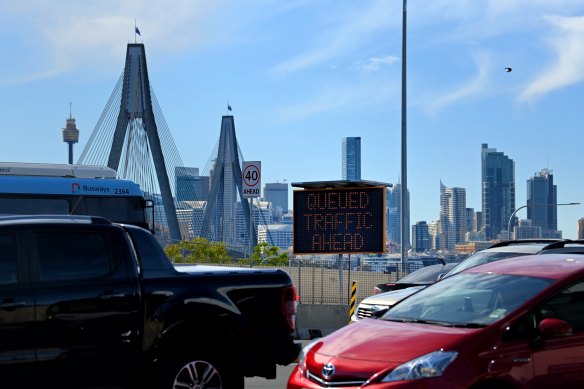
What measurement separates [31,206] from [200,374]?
14073 millimetres

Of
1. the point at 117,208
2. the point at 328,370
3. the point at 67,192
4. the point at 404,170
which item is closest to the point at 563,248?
the point at 328,370

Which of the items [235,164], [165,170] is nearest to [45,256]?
[165,170]

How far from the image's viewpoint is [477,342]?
7234mm

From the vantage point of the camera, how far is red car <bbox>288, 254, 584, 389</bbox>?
7121 millimetres

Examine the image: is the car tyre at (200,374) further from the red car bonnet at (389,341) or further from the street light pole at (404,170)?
the street light pole at (404,170)

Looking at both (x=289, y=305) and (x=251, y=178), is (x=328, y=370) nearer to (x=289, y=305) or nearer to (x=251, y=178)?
(x=289, y=305)

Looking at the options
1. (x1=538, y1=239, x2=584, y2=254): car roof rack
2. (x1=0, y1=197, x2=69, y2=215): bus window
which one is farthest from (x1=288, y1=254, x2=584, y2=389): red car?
(x1=0, y1=197, x2=69, y2=215): bus window

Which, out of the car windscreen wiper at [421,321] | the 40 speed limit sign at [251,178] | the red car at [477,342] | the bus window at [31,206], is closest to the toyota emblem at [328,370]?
the red car at [477,342]

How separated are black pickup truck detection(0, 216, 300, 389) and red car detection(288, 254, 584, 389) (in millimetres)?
1340

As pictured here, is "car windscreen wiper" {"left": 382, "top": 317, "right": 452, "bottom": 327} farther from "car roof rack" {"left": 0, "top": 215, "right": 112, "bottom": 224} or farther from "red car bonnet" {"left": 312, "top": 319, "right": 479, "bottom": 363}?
"car roof rack" {"left": 0, "top": 215, "right": 112, "bottom": 224}

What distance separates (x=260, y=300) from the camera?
9.48m

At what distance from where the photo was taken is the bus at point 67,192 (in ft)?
72.6

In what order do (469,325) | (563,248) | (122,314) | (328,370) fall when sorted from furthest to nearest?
(563,248), (122,314), (469,325), (328,370)

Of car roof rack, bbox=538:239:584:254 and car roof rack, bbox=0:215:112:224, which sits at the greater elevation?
car roof rack, bbox=0:215:112:224
